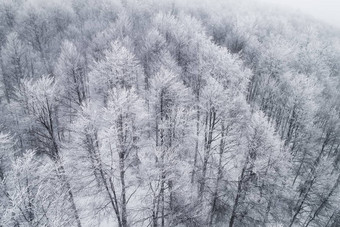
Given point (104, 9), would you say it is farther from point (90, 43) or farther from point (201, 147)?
point (201, 147)

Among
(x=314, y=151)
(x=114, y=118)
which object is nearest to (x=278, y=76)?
(x=314, y=151)

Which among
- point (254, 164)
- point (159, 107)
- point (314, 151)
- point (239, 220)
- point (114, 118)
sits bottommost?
point (239, 220)

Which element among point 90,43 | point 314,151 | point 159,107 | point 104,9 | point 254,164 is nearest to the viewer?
point 254,164

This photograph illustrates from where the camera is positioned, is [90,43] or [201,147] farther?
[90,43]

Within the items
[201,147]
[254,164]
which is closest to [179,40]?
[201,147]

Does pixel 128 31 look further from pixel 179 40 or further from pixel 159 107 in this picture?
pixel 159 107

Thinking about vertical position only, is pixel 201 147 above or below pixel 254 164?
below

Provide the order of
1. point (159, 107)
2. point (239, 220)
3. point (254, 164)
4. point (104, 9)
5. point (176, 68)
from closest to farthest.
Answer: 1. point (254, 164)
2. point (159, 107)
3. point (239, 220)
4. point (176, 68)
5. point (104, 9)
